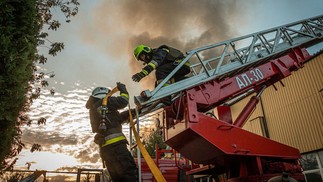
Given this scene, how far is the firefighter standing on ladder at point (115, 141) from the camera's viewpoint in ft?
13.6

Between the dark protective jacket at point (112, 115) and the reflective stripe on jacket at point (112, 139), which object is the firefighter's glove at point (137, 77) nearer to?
the dark protective jacket at point (112, 115)

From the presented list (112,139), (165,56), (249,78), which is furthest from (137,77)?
(249,78)

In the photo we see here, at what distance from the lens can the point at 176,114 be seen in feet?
14.7

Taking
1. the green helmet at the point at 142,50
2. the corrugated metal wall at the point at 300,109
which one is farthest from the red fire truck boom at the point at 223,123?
the corrugated metal wall at the point at 300,109

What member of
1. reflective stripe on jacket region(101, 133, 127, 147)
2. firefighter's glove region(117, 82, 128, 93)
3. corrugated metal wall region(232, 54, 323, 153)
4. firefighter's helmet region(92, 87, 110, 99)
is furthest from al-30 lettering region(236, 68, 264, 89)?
corrugated metal wall region(232, 54, 323, 153)

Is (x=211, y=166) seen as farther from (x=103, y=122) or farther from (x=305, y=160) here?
(x=305, y=160)

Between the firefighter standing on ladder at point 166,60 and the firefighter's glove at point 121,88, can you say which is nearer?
the firefighter's glove at point 121,88

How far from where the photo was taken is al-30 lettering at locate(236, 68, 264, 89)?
5007mm

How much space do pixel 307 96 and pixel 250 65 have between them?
25.9ft

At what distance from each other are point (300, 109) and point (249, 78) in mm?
8396

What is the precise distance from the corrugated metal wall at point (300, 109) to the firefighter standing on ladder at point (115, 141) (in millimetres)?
10134

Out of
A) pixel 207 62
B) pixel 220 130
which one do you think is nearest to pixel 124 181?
pixel 220 130

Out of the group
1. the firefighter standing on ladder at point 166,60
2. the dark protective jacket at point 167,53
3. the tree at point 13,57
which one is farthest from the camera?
the firefighter standing on ladder at point 166,60

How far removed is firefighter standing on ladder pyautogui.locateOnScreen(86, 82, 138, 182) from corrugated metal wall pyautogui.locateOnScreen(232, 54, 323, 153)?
33.2 ft
